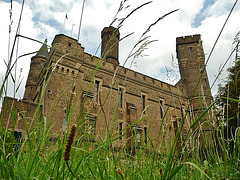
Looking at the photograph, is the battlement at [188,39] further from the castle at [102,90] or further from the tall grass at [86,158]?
the tall grass at [86,158]

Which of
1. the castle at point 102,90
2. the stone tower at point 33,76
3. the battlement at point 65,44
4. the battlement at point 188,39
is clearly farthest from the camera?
the battlement at point 188,39

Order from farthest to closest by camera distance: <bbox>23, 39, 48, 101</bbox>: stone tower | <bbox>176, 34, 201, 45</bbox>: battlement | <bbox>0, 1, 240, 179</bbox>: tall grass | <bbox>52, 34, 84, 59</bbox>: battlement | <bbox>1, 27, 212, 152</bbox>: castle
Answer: <bbox>176, 34, 201, 45</bbox>: battlement, <bbox>23, 39, 48, 101</bbox>: stone tower, <bbox>52, 34, 84, 59</bbox>: battlement, <bbox>1, 27, 212, 152</bbox>: castle, <bbox>0, 1, 240, 179</bbox>: tall grass

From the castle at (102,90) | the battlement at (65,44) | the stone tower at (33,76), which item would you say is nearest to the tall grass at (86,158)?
the castle at (102,90)

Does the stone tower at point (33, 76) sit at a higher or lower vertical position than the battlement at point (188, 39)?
lower

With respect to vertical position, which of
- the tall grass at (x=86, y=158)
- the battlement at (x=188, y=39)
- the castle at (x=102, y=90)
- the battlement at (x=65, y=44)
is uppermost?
the battlement at (x=188, y=39)

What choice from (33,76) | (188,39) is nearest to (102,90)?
(33,76)

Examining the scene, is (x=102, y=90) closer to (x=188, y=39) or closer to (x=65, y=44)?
(x=65, y=44)

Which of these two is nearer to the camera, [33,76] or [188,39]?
[33,76]

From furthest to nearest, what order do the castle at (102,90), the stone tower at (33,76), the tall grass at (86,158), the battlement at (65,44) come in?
the stone tower at (33,76) < the battlement at (65,44) < the castle at (102,90) < the tall grass at (86,158)

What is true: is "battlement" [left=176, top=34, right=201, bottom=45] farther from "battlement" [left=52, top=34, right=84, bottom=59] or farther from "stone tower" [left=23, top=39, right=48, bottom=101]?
"stone tower" [left=23, top=39, right=48, bottom=101]

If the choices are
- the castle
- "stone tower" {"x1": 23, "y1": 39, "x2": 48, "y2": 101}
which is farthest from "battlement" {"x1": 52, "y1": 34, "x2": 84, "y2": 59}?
"stone tower" {"x1": 23, "y1": 39, "x2": 48, "y2": 101}

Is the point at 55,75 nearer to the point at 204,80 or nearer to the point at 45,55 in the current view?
the point at 45,55

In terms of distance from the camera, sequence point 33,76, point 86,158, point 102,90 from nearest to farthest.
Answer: point 86,158, point 102,90, point 33,76

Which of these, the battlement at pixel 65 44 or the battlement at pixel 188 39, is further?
the battlement at pixel 188 39
